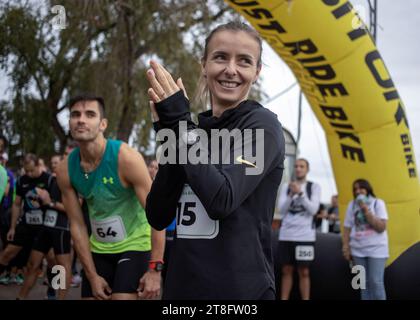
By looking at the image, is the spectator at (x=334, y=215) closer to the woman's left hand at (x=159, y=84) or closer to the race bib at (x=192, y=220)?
the race bib at (x=192, y=220)

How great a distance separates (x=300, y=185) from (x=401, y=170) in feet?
3.75

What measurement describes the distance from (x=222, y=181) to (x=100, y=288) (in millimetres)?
2108

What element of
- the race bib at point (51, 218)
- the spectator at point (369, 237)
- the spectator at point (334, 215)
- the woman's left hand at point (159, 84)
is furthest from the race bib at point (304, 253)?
the woman's left hand at point (159, 84)

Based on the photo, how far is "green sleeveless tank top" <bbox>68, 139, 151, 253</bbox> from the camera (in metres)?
3.52

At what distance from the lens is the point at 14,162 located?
45.5ft

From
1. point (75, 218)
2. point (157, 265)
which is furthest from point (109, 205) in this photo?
point (157, 265)

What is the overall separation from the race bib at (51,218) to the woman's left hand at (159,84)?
17.3ft

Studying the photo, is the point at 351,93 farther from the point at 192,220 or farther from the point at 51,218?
the point at 192,220

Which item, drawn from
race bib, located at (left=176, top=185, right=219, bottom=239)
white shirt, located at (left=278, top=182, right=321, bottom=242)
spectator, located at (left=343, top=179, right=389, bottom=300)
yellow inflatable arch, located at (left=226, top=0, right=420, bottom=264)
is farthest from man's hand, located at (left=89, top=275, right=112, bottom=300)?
white shirt, located at (left=278, top=182, right=321, bottom=242)

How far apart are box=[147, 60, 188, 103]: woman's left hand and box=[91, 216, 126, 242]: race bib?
209 centimetres

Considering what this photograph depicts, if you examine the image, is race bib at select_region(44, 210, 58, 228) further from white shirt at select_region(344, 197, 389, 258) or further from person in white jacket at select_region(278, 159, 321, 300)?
white shirt at select_region(344, 197, 389, 258)

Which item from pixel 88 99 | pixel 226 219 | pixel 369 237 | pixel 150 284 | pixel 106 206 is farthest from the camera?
pixel 369 237

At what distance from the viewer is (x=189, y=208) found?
1.73 m
